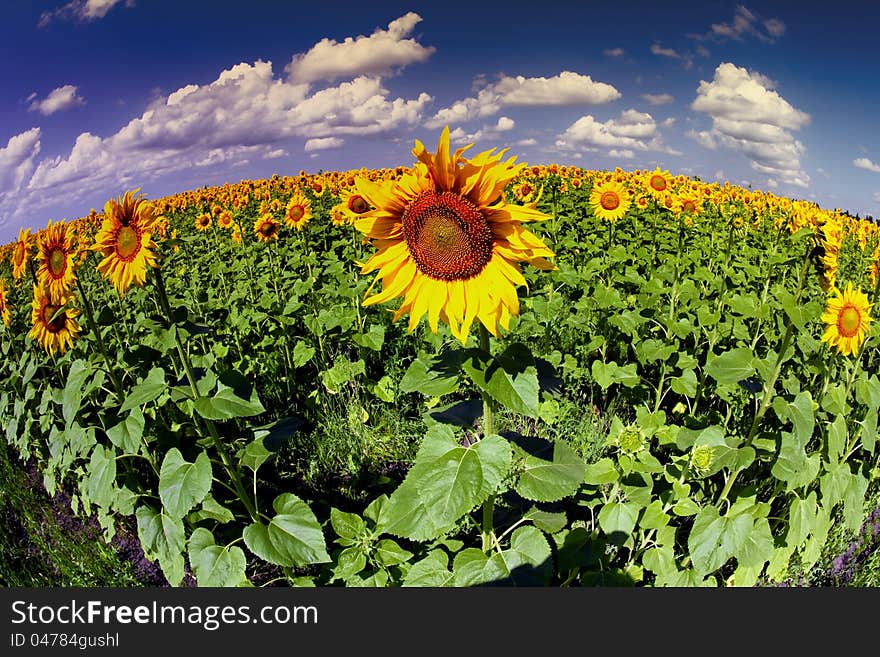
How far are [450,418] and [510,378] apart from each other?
42cm

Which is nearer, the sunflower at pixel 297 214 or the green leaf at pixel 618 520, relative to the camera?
the green leaf at pixel 618 520

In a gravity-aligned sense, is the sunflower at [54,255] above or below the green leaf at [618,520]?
above

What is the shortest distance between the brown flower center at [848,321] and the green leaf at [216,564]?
3.09 m

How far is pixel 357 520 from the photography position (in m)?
2.51

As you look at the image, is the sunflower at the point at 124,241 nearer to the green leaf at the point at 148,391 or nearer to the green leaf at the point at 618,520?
the green leaf at the point at 148,391

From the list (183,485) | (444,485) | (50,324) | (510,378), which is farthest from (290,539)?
(50,324)

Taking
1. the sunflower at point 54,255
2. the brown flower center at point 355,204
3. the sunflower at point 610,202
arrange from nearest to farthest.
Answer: the sunflower at point 54,255, the brown flower center at point 355,204, the sunflower at point 610,202

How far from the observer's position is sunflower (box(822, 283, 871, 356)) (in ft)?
9.34

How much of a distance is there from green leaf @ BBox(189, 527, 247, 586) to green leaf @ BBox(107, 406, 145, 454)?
51 cm

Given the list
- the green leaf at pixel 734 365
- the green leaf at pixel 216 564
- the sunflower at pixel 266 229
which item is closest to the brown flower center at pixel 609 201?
the sunflower at pixel 266 229

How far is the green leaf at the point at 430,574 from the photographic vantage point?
2.17m

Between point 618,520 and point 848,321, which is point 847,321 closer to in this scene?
A: point 848,321

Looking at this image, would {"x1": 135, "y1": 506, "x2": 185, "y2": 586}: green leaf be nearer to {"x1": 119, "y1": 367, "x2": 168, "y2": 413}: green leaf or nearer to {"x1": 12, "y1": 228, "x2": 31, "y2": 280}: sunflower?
{"x1": 119, "y1": 367, "x2": 168, "y2": 413}: green leaf

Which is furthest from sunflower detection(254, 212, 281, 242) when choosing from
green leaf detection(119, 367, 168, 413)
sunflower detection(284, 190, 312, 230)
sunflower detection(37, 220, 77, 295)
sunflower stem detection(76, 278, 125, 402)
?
green leaf detection(119, 367, 168, 413)
